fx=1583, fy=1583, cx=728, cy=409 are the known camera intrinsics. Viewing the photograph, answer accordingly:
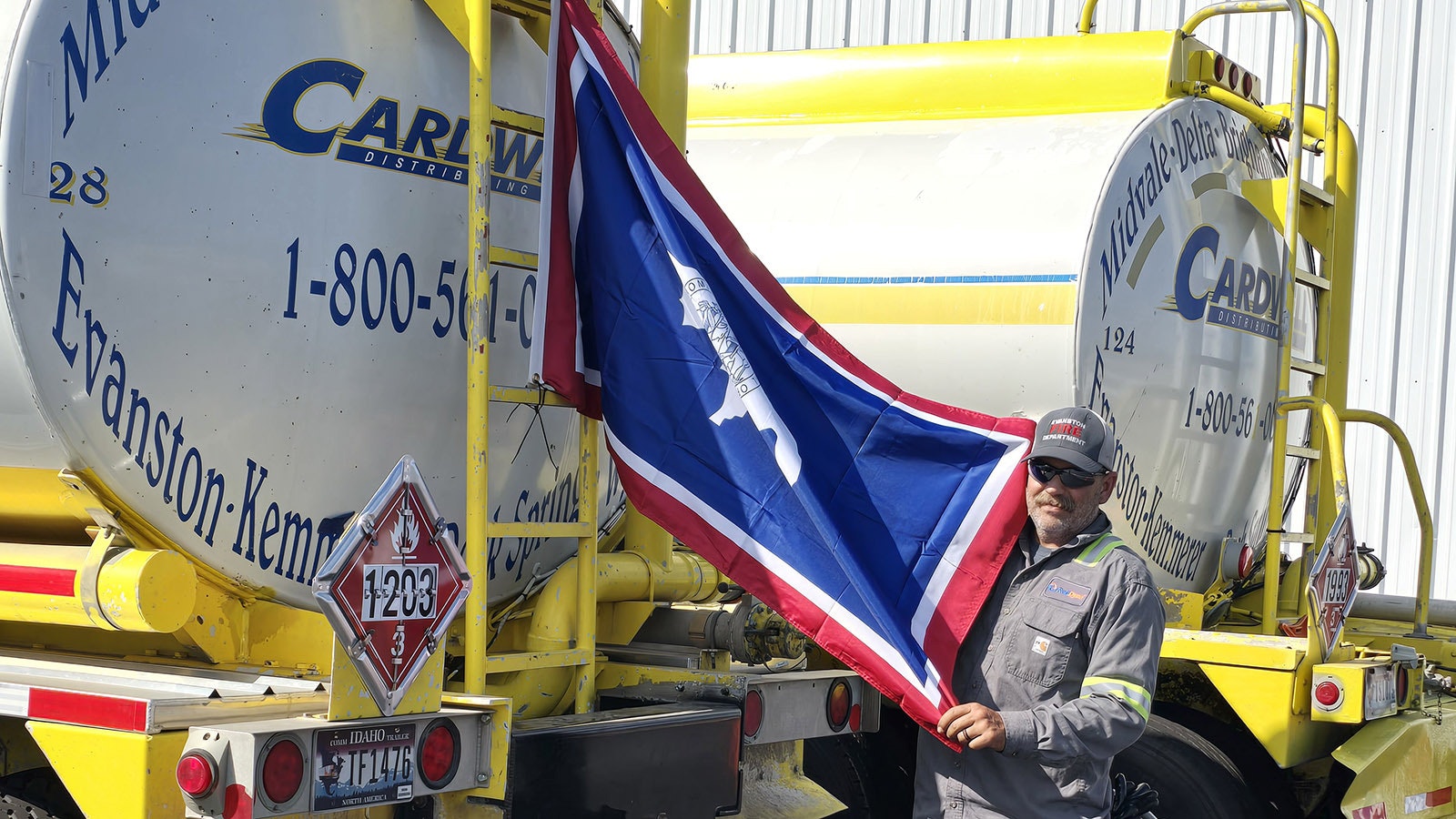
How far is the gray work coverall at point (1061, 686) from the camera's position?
3.33 meters

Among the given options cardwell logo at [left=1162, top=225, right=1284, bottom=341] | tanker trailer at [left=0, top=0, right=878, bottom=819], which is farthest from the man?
cardwell logo at [left=1162, top=225, right=1284, bottom=341]

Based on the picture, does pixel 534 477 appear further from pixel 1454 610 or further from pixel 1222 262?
pixel 1454 610

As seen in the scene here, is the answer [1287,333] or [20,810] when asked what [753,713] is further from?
[1287,333]

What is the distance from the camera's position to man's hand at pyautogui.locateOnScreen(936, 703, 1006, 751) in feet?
10.8

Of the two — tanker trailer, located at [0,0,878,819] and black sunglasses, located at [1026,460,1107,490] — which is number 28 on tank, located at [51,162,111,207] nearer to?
tanker trailer, located at [0,0,878,819]

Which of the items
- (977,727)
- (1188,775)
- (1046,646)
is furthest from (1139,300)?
(977,727)

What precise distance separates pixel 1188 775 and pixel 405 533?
3.26 m

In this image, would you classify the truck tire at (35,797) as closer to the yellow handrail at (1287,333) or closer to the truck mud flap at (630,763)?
the truck mud flap at (630,763)

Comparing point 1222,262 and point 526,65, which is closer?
point 526,65

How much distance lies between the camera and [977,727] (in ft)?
10.8

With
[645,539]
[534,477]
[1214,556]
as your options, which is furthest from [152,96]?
[1214,556]

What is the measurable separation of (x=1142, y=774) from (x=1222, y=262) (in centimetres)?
191

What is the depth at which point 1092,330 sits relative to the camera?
5.28m

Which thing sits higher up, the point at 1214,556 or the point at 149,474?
the point at 149,474
